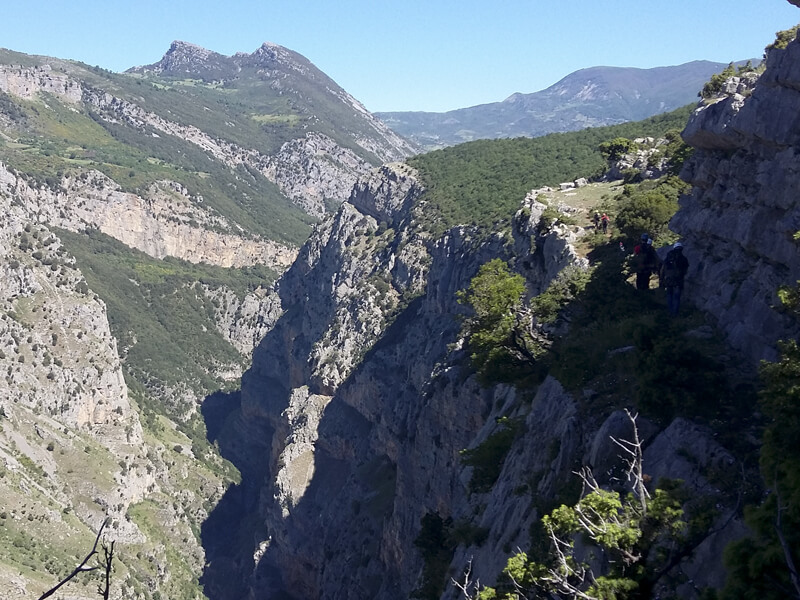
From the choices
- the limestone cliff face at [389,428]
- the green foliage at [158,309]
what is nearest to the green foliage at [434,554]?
the limestone cliff face at [389,428]

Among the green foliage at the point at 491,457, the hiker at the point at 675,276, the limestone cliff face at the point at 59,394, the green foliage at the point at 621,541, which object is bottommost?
the limestone cliff face at the point at 59,394

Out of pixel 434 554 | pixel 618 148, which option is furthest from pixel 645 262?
pixel 618 148

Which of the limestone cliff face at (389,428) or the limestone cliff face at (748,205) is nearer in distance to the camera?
the limestone cliff face at (748,205)

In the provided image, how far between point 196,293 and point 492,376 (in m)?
138

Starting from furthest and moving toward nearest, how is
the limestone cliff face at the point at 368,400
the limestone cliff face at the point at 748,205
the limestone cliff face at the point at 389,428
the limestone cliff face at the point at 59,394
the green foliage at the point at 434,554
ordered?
the limestone cliff face at the point at 59,394, the limestone cliff face at the point at 368,400, the green foliage at the point at 434,554, the limestone cliff face at the point at 389,428, the limestone cliff face at the point at 748,205

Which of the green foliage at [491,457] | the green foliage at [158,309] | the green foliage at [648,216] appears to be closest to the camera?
the green foliage at [491,457]

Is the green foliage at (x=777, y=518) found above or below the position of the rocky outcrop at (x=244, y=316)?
above

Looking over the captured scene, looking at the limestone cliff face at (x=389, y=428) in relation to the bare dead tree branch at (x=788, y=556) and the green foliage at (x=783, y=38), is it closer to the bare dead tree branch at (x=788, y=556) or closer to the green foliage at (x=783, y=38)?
the bare dead tree branch at (x=788, y=556)

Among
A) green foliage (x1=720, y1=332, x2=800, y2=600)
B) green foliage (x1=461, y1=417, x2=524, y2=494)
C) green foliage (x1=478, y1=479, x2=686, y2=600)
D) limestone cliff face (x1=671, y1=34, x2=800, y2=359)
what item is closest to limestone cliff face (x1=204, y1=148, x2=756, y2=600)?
green foliage (x1=461, y1=417, x2=524, y2=494)

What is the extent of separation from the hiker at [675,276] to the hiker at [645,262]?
144cm

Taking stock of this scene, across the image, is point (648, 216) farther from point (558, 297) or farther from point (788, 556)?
point (788, 556)

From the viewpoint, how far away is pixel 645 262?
1008 inches

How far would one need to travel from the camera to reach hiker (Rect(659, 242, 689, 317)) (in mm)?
23641

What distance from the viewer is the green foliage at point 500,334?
2909cm
